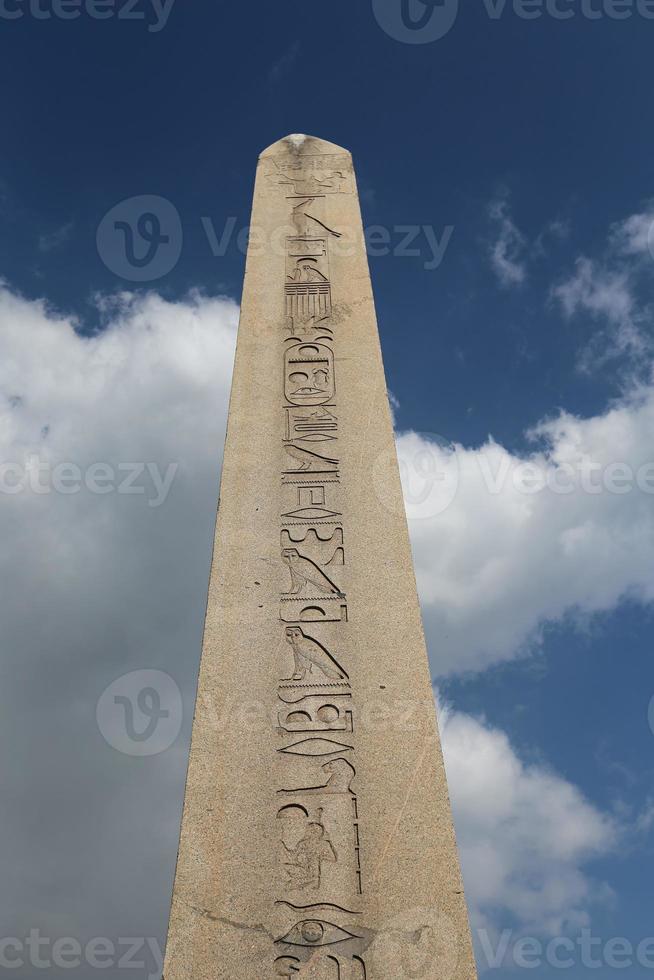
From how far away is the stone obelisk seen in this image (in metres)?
3.62

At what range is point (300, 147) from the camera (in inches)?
258

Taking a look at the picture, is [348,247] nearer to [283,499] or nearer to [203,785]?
[283,499]

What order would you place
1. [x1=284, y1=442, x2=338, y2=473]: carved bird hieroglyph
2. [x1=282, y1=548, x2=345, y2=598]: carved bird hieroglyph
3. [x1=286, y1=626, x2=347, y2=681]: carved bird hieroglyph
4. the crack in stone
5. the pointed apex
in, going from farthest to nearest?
the pointed apex
[x1=284, y1=442, x2=338, y2=473]: carved bird hieroglyph
[x1=282, y1=548, x2=345, y2=598]: carved bird hieroglyph
[x1=286, y1=626, x2=347, y2=681]: carved bird hieroglyph
the crack in stone

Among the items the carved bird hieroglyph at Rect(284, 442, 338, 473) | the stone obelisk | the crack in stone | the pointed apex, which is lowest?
the crack in stone

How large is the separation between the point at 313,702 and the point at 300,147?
4.13m

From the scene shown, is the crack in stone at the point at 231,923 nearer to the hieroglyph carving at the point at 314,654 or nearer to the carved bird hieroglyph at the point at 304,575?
the hieroglyph carving at the point at 314,654

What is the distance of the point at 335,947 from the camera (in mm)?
3574

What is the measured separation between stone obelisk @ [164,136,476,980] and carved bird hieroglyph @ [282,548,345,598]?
11mm

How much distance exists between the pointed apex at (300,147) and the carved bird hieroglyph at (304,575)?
328 centimetres

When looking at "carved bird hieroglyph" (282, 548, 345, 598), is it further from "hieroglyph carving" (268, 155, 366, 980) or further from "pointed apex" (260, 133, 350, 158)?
"pointed apex" (260, 133, 350, 158)

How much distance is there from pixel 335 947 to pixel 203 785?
2.77ft

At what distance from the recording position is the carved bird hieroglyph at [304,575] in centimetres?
450

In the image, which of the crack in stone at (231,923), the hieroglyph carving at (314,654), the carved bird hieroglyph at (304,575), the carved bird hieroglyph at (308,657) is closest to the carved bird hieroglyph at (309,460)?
the hieroglyph carving at (314,654)

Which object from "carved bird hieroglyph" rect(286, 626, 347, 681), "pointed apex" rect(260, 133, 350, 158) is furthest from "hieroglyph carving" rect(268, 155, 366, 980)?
"pointed apex" rect(260, 133, 350, 158)
